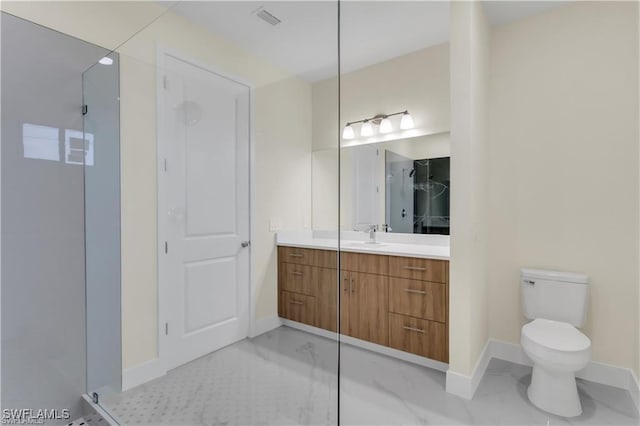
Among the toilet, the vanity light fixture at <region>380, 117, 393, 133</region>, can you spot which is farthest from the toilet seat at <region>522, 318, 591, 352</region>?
the vanity light fixture at <region>380, 117, 393, 133</region>

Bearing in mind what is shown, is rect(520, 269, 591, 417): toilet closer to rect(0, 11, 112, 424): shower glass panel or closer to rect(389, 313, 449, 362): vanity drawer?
rect(389, 313, 449, 362): vanity drawer

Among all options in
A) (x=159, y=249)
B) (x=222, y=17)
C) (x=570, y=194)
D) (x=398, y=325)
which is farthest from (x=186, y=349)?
(x=570, y=194)

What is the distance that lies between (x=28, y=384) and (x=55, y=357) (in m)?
0.15

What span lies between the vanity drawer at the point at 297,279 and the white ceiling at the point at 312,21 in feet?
2.86

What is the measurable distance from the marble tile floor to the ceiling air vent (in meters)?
1.55

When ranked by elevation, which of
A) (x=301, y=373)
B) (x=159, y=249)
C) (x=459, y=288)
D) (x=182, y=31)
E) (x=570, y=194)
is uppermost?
(x=182, y=31)

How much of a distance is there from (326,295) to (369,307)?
114cm

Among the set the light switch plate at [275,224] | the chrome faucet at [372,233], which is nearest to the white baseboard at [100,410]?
the light switch plate at [275,224]

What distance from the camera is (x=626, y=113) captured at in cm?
201

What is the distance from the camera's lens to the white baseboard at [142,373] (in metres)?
1.51

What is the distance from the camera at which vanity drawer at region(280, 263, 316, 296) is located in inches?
56.8

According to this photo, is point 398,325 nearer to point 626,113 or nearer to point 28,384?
point 626,113

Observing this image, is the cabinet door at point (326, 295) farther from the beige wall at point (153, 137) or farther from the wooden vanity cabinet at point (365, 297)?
the wooden vanity cabinet at point (365, 297)

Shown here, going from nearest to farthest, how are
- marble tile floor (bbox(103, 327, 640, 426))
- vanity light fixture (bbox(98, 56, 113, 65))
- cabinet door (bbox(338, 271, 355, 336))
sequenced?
1. marble tile floor (bbox(103, 327, 640, 426))
2. vanity light fixture (bbox(98, 56, 113, 65))
3. cabinet door (bbox(338, 271, 355, 336))
